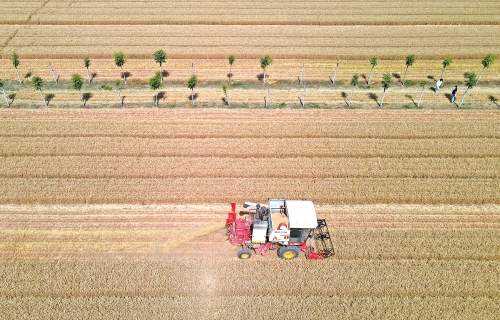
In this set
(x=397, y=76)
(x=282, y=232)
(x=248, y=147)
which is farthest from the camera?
(x=397, y=76)

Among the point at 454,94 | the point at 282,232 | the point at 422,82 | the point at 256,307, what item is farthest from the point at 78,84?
the point at 454,94

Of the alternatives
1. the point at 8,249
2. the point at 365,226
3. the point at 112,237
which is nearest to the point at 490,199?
the point at 365,226

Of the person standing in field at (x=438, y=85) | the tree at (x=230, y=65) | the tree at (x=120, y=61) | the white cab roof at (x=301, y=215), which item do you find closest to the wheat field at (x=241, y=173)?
the tree at (x=230, y=65)

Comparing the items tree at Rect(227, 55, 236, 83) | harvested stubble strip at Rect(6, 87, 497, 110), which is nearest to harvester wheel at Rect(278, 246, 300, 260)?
harvested stubble strip at Rect(6, 87, 497, 110)

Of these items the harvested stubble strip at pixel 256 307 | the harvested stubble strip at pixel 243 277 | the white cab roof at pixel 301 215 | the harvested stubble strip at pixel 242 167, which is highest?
the harvested stubble strip at pixel 242 167

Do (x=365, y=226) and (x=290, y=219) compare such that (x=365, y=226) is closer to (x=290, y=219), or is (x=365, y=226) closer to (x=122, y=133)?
(x=290, y=219)

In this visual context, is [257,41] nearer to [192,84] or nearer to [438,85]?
[192,84]

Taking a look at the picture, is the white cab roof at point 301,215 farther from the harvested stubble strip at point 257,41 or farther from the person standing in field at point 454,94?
the harvested stubble strip at point 257,41
